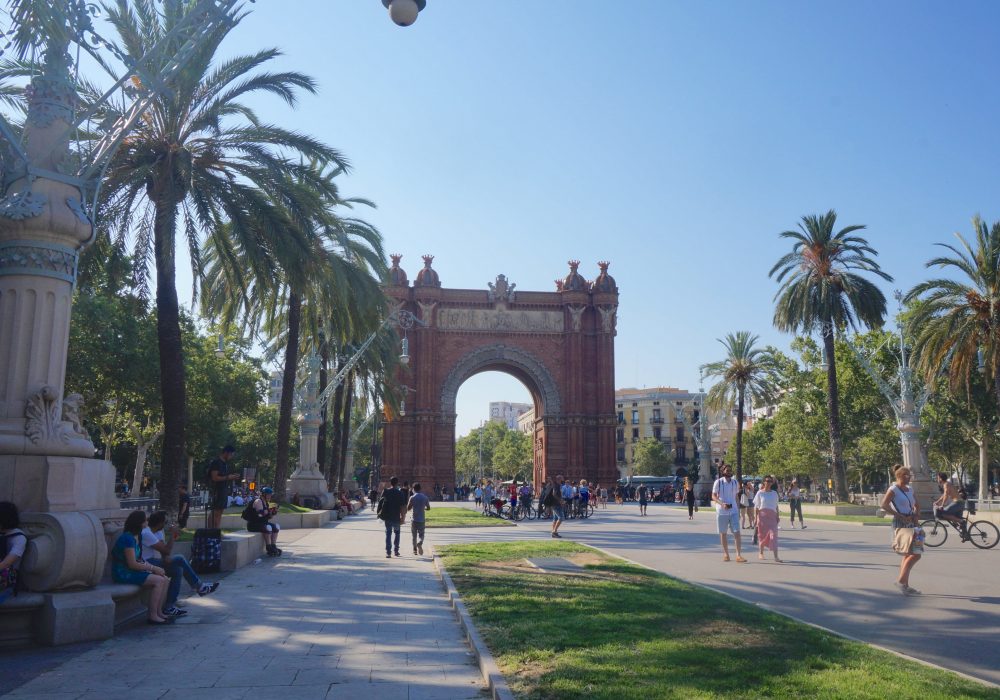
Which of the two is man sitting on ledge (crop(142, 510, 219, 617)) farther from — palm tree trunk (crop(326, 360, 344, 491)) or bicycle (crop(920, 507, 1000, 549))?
palm tree trunk (crop(326, 360, 344, 491))

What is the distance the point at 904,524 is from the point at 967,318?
20.7m

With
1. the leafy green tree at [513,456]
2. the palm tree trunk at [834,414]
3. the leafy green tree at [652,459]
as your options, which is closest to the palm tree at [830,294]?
the palm tree trunk at [834,414]

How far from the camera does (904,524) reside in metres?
10.4

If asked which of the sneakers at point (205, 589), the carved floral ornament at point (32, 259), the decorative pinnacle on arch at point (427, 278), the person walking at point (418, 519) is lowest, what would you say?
the sneakers at point (205, 589)

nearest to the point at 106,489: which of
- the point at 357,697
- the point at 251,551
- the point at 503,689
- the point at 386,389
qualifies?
the point at 357,697

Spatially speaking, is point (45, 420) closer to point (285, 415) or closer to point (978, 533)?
point (285, 415)

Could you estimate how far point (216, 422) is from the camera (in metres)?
38.0

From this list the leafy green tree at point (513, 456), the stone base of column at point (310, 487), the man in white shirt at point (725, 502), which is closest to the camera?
the man in white shirt at point (725, 502)

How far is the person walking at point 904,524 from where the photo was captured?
1005cm

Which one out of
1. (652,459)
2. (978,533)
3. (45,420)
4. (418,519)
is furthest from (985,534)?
(652,459)

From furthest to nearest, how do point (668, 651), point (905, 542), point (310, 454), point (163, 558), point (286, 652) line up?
point (310, 454)
point (905, 542)
point (163, 558)
point (286, 652)
point (668, 651)

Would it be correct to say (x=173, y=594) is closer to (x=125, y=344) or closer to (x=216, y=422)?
(x=125, y=344)

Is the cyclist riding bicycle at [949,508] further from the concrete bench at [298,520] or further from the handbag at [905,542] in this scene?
the concrete bench at [298,520]

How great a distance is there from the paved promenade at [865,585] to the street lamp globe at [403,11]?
700 centimetres
